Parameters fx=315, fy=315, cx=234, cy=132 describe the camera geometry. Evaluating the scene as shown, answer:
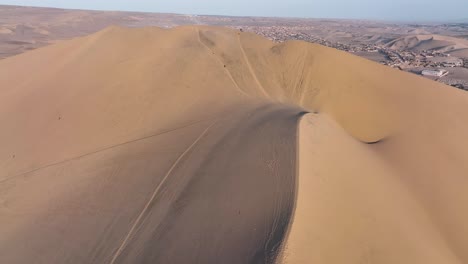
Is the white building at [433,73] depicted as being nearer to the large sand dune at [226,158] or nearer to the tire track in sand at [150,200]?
the large sand dune at [226,158]

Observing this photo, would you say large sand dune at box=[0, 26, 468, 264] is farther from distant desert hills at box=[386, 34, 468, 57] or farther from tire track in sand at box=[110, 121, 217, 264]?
distant desert hills at box=[386, 34, 468, 57]

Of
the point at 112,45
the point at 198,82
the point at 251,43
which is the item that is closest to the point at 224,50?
the point at 251,43

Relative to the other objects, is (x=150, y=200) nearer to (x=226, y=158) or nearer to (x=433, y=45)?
(x=226, y=158)

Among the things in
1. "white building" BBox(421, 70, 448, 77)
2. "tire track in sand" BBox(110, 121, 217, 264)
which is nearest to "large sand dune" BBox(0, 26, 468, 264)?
"tire track in sand" BBox(110, 121, 217, 264)

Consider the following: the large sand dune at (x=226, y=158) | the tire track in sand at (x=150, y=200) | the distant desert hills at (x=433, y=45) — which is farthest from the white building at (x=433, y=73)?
the tire track in sand at (x=150, y=200)

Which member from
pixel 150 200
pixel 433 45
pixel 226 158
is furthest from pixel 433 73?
pixel 150 200

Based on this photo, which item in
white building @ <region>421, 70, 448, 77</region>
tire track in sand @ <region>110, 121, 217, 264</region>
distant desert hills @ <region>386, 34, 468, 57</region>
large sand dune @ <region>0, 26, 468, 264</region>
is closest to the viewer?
large sand dune @ <region>0, 26, 468, 264</region>

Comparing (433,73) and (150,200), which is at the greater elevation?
(150,200)

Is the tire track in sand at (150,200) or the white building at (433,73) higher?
the tire track in sand at (150,200)
